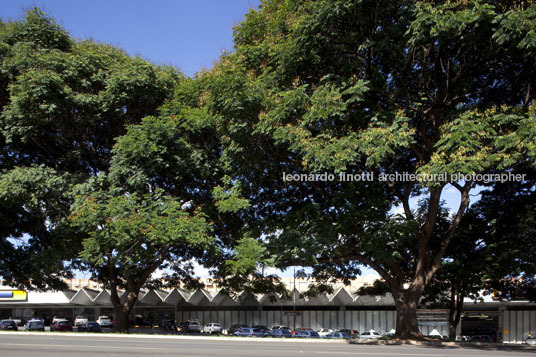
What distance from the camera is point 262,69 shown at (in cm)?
1758

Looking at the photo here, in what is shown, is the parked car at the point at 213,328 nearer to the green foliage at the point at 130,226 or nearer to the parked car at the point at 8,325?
the parked car at the point at 8,325

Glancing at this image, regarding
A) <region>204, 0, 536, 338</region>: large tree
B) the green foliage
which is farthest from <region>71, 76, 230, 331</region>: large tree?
<region>204, 0, 536, 338</region>: large tree

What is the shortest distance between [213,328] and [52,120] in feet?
86.6

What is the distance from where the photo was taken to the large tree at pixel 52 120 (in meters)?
19.4

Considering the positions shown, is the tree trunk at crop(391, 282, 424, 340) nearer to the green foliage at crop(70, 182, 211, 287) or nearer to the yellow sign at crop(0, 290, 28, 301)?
the green foliage at crop(70, 182, 211, 287)

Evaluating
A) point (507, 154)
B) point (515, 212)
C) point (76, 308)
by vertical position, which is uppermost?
point (507, 154)

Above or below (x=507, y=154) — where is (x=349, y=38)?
above

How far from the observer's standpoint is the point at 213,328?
Result: 4100 centimetres

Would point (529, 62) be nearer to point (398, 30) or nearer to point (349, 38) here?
point (398, 30)

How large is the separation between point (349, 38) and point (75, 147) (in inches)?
547

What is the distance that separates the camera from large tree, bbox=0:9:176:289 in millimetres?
19391

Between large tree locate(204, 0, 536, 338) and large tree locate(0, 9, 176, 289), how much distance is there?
4667 mm

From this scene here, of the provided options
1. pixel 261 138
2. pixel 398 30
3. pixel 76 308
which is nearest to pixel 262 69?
pixel 261 138

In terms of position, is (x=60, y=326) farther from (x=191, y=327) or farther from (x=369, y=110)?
(x=369, y=110)
